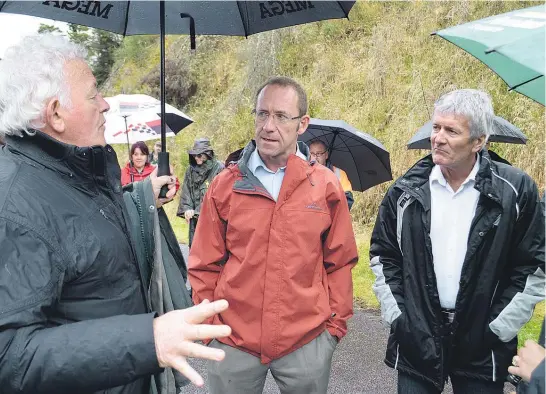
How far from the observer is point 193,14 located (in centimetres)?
317

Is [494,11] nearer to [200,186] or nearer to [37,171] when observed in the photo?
[200,186]

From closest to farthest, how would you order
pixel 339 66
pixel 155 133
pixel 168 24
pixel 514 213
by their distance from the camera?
pixel 514 213, pixel 168 24, pixel 155 133, pixel 339 66

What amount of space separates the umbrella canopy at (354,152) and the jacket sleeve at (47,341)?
4.49 metres

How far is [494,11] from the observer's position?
37.1 ft

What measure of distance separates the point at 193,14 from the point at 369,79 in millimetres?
9954

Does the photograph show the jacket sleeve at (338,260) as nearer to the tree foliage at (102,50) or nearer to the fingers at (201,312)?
the fingers at (201,312)

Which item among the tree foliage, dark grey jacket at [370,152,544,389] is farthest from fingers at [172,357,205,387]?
the tree foliage

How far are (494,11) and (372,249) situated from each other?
10.1 metres

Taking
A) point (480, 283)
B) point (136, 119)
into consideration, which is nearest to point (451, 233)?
point (480, 283)

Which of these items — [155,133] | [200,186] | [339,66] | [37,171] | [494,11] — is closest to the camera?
[37,171]

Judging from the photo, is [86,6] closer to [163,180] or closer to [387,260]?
[163,180]

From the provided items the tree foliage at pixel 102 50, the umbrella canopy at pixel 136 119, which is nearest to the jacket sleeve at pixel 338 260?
the umbrella canopy at pixel 136 119

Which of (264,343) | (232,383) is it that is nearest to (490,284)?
(264,343)

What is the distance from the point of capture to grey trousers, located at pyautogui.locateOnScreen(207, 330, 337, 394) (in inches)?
109
